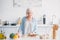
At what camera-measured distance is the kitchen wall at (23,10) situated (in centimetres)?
254

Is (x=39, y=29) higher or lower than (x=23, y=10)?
lower

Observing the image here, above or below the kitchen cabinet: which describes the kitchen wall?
above

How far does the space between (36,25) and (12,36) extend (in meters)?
0.54

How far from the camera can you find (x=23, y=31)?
2531mm

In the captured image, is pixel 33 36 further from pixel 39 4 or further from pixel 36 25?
pixel 39 4

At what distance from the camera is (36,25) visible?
99.0 inches

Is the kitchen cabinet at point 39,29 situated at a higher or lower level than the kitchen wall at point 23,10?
lower

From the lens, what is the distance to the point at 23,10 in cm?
257

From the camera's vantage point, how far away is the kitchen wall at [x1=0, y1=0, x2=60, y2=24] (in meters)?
2.54

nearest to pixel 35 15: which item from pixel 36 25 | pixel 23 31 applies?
pixel 36 25

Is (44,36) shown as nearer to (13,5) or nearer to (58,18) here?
(58,18)

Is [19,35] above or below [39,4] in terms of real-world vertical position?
below

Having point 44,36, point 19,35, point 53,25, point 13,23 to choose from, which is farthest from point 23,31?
point 53,25

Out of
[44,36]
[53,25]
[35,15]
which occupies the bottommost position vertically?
[44,36]
